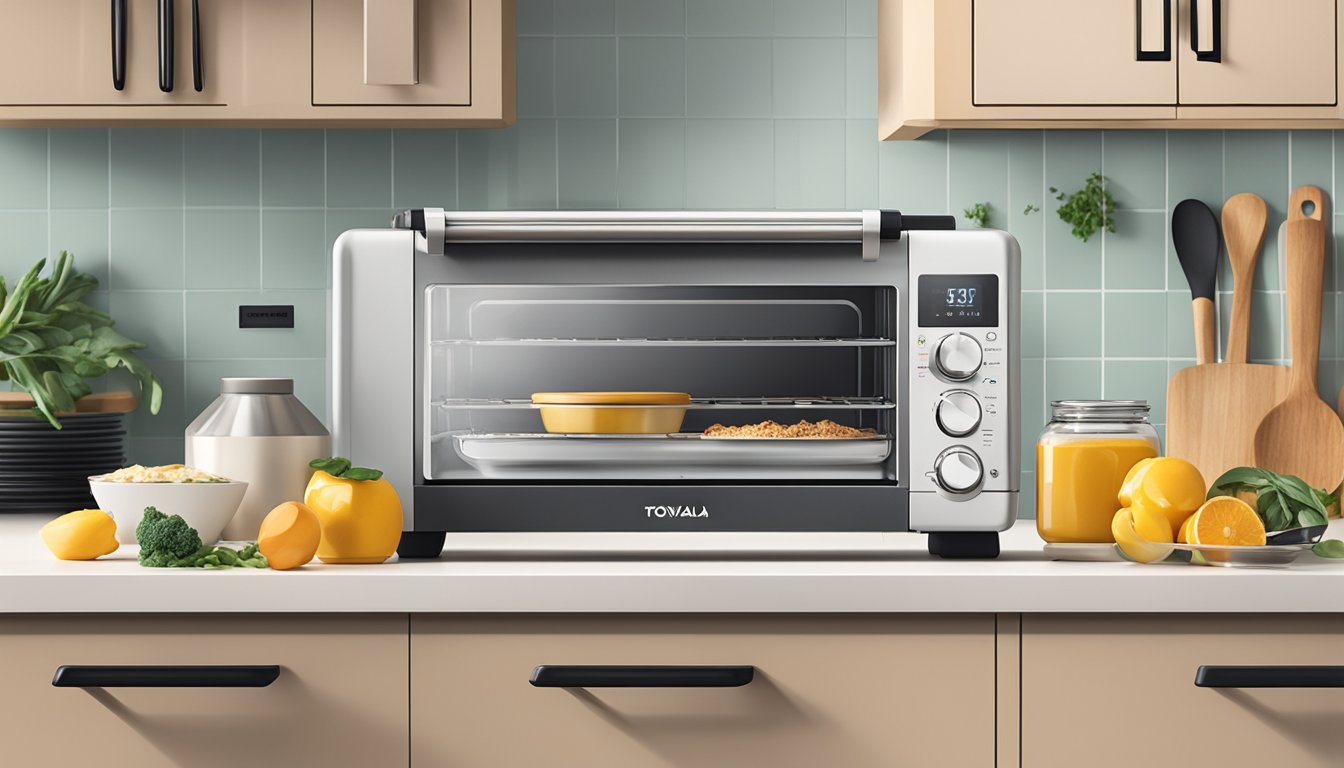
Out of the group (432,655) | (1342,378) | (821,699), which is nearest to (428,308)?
(432,655)

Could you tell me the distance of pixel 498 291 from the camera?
58.6 inches

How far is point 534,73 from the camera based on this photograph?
76.5 inches

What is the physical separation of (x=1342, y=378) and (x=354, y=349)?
1.59m

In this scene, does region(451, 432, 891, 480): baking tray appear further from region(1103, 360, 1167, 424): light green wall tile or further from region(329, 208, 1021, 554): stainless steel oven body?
region(1103, 360, 1167, 424): light green wall tile

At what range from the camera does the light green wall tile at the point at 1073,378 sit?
1958 millimetres

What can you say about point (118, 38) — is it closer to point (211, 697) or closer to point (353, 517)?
point (353, 517)

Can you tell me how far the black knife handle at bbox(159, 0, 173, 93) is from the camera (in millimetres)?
1646

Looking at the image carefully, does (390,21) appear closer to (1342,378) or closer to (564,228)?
(564,228)

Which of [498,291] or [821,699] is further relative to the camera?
[498,291]

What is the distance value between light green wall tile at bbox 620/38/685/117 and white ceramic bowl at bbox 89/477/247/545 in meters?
0.92

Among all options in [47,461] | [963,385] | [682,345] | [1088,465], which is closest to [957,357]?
[963,385]

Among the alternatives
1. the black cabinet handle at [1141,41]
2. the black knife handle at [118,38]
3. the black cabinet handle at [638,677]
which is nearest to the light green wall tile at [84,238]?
the black knife handle at [118,38]

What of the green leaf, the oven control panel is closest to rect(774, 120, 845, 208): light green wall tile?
the oven control panel

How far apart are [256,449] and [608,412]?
1.42 feet
